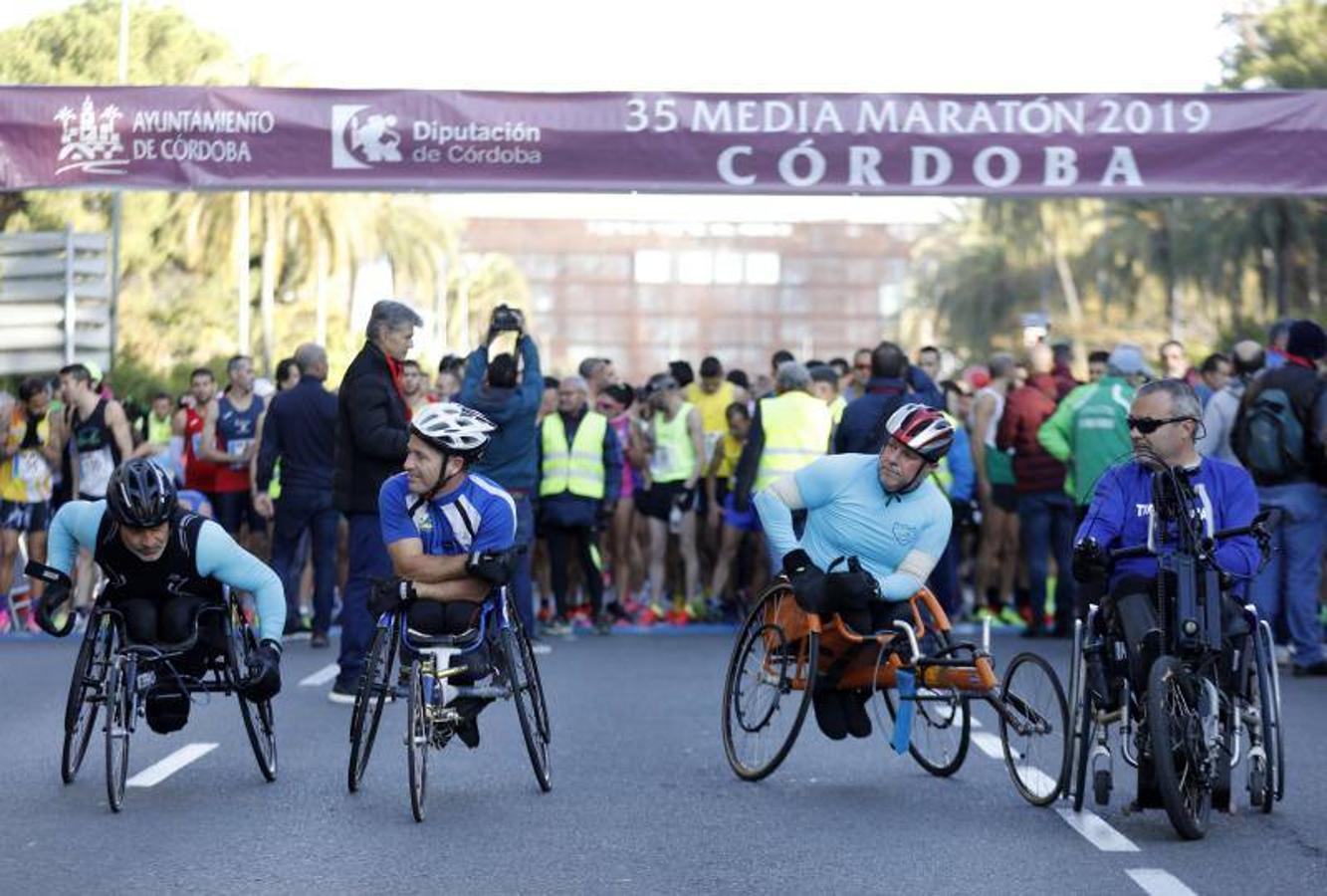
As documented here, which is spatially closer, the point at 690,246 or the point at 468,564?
the point at 468,564

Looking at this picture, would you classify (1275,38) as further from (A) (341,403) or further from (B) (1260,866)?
(B) (1260,866)

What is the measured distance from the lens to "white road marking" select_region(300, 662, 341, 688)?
14914 mm

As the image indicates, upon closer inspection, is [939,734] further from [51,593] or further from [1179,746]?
[51,593]

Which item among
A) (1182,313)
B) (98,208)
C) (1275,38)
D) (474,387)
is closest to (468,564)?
(474,387)

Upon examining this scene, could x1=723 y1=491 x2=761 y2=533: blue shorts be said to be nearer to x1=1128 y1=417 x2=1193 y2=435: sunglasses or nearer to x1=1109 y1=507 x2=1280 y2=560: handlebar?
x1=1128 y1=417 x2=1193 y2=435: sunglasses

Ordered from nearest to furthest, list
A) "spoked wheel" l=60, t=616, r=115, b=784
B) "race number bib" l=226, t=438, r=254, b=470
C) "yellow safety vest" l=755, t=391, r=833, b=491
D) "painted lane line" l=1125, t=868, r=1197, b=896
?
"painted lane line" l=1125, t=868, r=1197, b=896 → "spoked wheel" l=60, t=616, r=115, b=784 → "yellow safety vest" l=755, t=391, r=833, b=491 → "race number bib" l=226, t=438, r=254, b=470

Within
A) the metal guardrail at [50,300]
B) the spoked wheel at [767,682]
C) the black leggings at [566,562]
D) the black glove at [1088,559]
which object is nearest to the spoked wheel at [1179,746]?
the black glove at [1088,559]

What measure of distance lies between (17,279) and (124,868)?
19.9 m

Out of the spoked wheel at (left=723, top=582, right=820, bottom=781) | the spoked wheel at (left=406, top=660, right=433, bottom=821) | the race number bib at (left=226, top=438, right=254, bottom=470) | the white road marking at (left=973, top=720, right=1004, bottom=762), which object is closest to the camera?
the spoked wheel at (left=406, top=660, right=433, bottom=821)

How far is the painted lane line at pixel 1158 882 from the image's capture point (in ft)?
25.1

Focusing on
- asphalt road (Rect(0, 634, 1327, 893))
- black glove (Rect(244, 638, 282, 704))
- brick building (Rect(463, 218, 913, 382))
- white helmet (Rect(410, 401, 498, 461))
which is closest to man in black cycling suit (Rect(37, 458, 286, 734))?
black glove (Rect(244, 638, 282, 704))

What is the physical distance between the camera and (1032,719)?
9766mm

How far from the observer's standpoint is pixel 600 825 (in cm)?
916

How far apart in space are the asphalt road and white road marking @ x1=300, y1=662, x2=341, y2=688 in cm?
199
